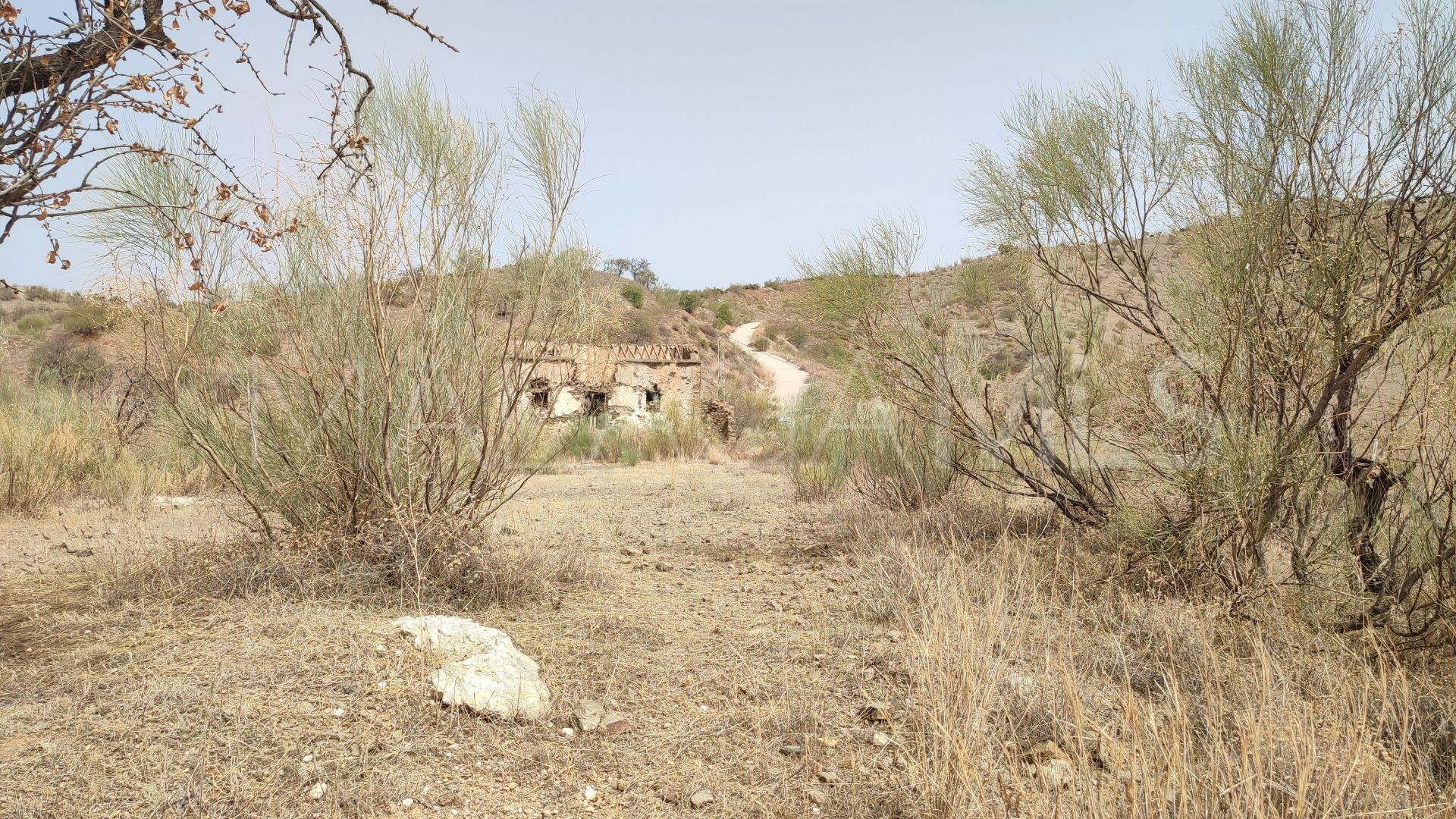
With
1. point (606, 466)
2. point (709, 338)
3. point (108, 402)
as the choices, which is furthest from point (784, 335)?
point (108, 402)

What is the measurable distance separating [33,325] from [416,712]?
2787 centimetres

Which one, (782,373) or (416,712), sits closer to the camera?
(416,712)

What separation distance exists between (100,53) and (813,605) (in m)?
3.89

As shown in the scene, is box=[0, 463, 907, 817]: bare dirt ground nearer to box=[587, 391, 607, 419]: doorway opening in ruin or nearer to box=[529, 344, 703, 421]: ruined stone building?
box=[529, 344, 703, 421]: ruined stone building

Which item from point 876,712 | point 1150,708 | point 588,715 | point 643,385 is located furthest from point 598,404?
point 1150,708

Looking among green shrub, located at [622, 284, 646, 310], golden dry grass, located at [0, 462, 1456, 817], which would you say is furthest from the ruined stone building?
golden dry grass, located at [0, 462, 1456, 817]

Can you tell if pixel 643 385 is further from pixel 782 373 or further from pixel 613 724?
pixel 613 724

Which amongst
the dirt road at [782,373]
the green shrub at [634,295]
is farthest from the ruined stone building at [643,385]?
the green shrub at [634,295]

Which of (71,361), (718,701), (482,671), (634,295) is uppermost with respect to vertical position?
(634,295)

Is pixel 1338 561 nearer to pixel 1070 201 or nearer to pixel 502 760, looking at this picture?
pixel 1070 201

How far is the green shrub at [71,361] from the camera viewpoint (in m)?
17.3

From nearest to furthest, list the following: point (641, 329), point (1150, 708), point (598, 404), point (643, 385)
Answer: point (1150, 708) < point (598, 404) < point (643, 385) < point (641, 329)

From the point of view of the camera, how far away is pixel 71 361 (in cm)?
2009

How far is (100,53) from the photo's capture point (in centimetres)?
251
